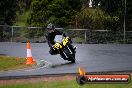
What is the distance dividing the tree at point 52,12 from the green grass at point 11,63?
1825 centimetres

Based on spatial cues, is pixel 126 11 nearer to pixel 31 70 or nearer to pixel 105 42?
pixel 105 42

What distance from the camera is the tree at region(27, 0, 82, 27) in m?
42.7

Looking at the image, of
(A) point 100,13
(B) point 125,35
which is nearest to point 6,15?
(A) point 100,13

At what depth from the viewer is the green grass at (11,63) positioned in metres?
20.9

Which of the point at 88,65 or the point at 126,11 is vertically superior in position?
the point at 126,11

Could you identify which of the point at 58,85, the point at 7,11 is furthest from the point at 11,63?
the point at 7,11

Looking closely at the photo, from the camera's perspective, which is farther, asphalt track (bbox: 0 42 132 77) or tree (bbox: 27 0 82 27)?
tree (bbox: 27 0 82 27)

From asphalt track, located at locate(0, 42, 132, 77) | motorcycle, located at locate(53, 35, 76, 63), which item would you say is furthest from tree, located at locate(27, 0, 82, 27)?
motorcycle, located at locate(53, 35, 76, 63)

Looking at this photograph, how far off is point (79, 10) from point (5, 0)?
674cm

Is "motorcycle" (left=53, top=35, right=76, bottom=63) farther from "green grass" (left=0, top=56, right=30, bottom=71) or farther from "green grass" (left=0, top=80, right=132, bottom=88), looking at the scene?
"green grass" (left=0, top=80, right=132, bottom=88)

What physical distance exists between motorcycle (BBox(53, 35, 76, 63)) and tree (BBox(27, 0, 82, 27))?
61.3 ft

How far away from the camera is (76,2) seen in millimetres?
45281

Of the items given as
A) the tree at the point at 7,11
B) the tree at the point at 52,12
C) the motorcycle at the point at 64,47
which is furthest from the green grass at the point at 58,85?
the tree at the point at 7,11

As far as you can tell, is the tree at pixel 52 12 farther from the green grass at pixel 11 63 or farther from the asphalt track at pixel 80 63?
the green grass at pixel 11 63
